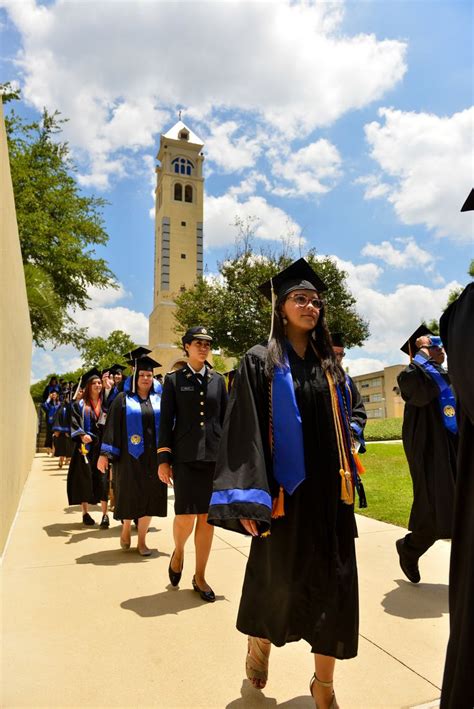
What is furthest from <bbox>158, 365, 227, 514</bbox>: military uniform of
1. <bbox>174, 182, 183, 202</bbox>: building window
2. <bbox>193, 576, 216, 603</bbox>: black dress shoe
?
<bbox>174, 182, 183, 202</bbox>: building window

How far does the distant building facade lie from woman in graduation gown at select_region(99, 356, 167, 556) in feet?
129

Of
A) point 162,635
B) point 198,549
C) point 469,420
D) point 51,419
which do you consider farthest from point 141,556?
point 51,419

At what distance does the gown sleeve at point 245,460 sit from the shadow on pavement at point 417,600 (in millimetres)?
2180

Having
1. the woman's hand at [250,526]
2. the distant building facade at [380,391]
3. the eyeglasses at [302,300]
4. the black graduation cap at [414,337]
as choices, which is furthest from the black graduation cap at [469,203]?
the distant building facade at [380,391]

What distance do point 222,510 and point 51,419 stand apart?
19.7 m

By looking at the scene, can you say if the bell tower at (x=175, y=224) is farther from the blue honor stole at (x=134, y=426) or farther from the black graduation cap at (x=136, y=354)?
the blue honor stole at (x=134, y=426)

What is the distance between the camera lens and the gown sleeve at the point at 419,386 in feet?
14.8

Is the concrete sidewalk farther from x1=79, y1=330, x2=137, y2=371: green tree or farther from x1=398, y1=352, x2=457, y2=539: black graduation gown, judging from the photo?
x1=79, y1=330, x2=137, y2=371: green tree

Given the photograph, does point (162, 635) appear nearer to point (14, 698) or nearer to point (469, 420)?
point (14, 698)

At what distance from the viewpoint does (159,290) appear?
7912cm

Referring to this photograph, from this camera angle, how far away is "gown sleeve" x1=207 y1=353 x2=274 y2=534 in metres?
2.46

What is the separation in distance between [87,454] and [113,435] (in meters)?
2.09

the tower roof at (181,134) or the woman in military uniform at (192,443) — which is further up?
the tower roof at (181,134)

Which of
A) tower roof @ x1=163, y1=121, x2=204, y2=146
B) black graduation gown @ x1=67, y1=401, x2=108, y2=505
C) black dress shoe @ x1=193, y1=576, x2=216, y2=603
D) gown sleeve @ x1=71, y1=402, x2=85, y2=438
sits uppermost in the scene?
tower roof @ x1=163, y1=121, x2=204, y2=146
